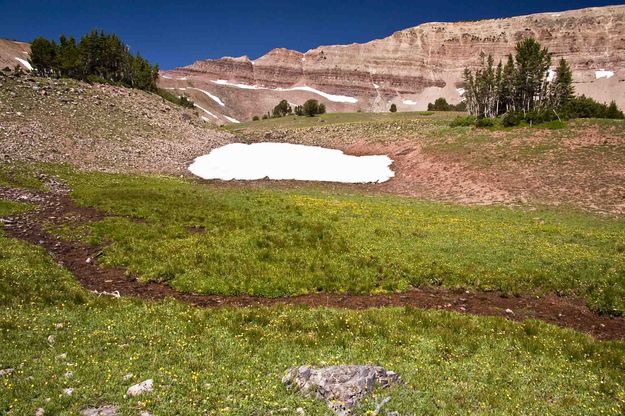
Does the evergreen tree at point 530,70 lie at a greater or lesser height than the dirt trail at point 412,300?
greater

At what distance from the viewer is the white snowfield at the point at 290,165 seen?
5288cm

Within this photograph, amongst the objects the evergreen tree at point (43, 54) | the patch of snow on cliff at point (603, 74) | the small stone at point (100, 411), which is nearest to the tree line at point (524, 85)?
the small stone at point (100, 411)

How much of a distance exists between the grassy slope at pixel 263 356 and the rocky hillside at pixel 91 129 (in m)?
36.9

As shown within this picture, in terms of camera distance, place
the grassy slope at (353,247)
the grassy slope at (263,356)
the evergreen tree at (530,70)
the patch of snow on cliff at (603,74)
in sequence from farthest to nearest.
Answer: the patch of snow on cliff at (603,74), the evergreen tree at (530,70), the grassy slope at (353,247), the grassy slope at (263,356)

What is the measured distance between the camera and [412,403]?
918cm

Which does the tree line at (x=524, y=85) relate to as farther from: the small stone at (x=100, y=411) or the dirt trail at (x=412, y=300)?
the small stone at (x=100, y=411)

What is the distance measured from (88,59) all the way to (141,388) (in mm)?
110836

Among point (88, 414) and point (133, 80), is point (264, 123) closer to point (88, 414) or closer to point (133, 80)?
point (133, 80)

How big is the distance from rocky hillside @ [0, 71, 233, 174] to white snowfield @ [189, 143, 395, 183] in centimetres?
437

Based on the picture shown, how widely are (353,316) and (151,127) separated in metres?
63.2

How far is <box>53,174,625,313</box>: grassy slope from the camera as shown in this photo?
18.2 m

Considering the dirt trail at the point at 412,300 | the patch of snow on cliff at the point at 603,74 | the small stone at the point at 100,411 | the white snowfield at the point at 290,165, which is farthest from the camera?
the patch of snow on cliff at the point at 603,74

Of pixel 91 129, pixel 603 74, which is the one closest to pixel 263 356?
pixel 91 129

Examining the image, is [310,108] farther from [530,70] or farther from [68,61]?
[68,61]
